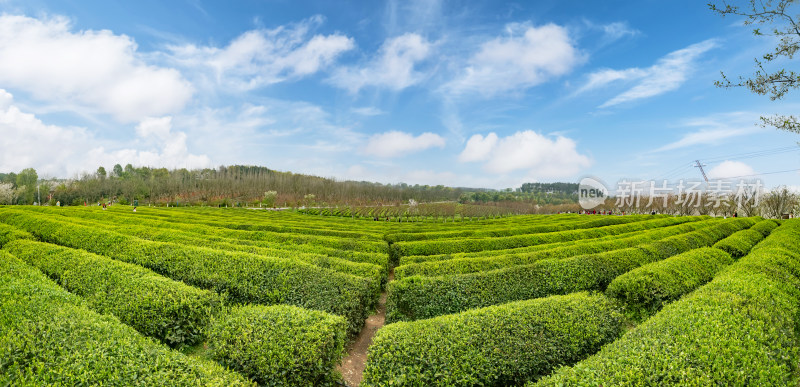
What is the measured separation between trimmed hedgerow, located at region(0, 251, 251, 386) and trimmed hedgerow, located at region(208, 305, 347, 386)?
511mm

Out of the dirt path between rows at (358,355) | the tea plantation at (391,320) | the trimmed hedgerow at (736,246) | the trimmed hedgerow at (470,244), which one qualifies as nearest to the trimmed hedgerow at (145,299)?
the tea plantation at (391,320)

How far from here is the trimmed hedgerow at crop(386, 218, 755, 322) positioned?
815cm

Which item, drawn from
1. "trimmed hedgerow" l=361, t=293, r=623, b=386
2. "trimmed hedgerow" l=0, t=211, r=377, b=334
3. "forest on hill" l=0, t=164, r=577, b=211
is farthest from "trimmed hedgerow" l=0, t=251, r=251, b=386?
"forest on hill" l=0, t=164, r=577, b=211

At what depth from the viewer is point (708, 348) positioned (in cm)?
477

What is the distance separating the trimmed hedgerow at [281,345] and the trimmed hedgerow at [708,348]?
133 inches

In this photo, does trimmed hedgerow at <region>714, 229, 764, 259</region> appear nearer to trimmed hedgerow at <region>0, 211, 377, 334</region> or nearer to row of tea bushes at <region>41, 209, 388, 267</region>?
row of tea bushes at <region>41, 209, 388, 267</region>

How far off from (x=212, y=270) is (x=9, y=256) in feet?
19.2

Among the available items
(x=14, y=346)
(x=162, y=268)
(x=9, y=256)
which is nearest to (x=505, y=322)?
(x=14, y=346)

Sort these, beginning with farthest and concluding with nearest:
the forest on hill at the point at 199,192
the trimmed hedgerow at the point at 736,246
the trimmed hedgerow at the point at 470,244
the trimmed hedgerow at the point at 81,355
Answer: the forest on hill at the point at 199,192 < the trimmed hedgerow at the point at 736,246 < the trimmed hedgerow at the point at 470,244 < the trimmed hedgerow at the point at 81,355

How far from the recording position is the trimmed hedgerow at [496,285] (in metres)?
8.15

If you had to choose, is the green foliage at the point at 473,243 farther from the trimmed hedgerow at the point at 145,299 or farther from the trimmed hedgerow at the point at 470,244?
the trimmed hedgerow at the point at 145,299

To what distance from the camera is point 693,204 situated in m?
55.1

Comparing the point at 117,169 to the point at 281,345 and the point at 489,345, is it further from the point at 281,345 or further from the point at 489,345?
the point at 489,345

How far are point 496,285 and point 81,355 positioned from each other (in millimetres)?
7598
